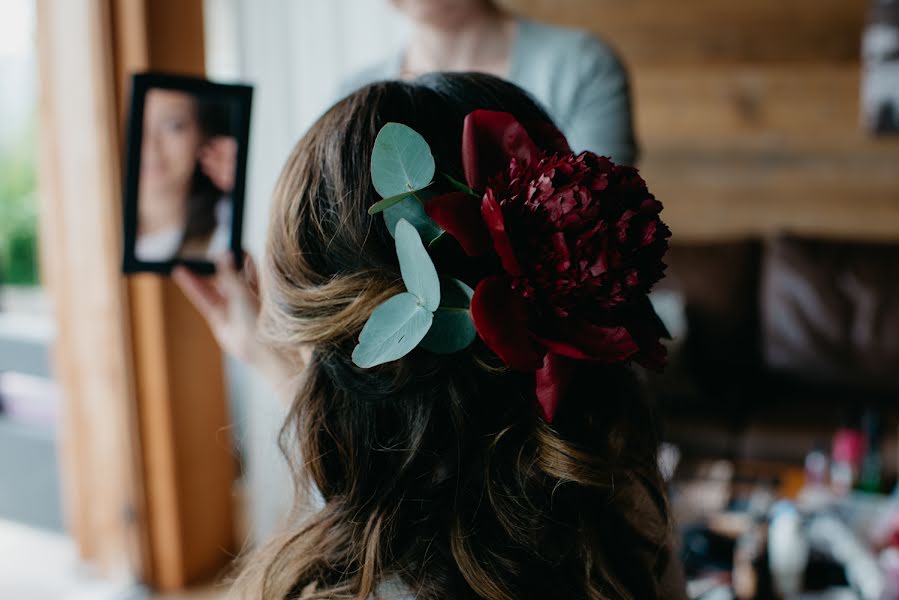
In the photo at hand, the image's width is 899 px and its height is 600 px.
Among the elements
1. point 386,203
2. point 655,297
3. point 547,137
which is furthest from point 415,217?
point 655,297

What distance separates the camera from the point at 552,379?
0.64 metres

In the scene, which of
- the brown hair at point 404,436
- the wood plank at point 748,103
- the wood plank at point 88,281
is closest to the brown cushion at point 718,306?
the wood plank at point 748,103

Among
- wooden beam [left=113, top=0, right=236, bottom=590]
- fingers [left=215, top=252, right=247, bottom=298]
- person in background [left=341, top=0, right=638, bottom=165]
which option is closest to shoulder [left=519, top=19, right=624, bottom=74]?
person in background [left=341, top=0, right=638, bottom=165]

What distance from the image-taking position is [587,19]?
3117mm

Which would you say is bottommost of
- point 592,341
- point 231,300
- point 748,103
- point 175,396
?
point 175,396

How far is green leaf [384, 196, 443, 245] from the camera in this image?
0.65m

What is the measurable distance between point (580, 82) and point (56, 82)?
1264 mm

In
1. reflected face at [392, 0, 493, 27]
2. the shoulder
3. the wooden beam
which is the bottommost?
the wooden beam

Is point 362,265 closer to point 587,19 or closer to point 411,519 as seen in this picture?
point 411,519

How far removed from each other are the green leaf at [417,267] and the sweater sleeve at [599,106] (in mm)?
871

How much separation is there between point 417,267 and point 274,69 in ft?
5.93

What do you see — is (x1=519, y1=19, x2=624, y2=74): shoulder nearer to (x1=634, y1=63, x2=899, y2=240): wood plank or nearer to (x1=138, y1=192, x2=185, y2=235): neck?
(x1=138, y1=192, x2=185, y2=235): neck

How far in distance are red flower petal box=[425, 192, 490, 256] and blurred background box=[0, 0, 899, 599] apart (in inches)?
40.0

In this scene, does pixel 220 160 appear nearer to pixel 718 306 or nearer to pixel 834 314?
pixel 718 306
